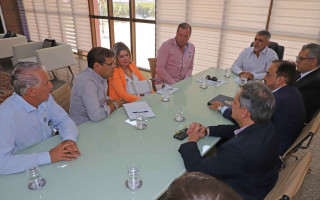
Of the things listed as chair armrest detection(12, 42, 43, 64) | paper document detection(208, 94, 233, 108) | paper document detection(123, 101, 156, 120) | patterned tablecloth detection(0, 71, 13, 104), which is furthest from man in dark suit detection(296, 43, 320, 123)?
chair armrest detection(12, 42, 43, 64)

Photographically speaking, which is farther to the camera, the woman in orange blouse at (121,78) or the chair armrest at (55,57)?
the chair armrest at (55,57)

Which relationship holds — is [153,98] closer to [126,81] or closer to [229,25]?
[126,81]

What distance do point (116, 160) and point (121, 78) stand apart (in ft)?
4.96

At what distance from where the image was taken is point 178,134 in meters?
1.82

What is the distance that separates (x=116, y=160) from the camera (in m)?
1.53

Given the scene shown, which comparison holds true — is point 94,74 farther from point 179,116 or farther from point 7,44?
point 7,44

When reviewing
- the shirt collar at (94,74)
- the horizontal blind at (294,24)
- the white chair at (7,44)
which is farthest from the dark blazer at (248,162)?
the white chair at (7,44)

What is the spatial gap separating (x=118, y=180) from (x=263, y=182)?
0.90 metres

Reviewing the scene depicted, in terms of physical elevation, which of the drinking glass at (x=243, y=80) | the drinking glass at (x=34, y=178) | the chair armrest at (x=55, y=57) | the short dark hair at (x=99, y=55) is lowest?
the chair armrest at (x=55, y=57)

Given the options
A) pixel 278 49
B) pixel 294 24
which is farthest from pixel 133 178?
pixel 294 24

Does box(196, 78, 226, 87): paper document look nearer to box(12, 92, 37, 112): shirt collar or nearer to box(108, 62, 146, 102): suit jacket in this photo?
box(108, 62, 146, 102): suit jacket

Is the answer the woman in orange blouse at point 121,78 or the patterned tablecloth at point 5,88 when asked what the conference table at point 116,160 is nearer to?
the woman in orange blouse at point 121,78

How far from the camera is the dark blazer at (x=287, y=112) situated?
1.93 meters

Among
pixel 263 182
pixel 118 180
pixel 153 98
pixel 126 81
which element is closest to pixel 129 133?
pixel 118 180
